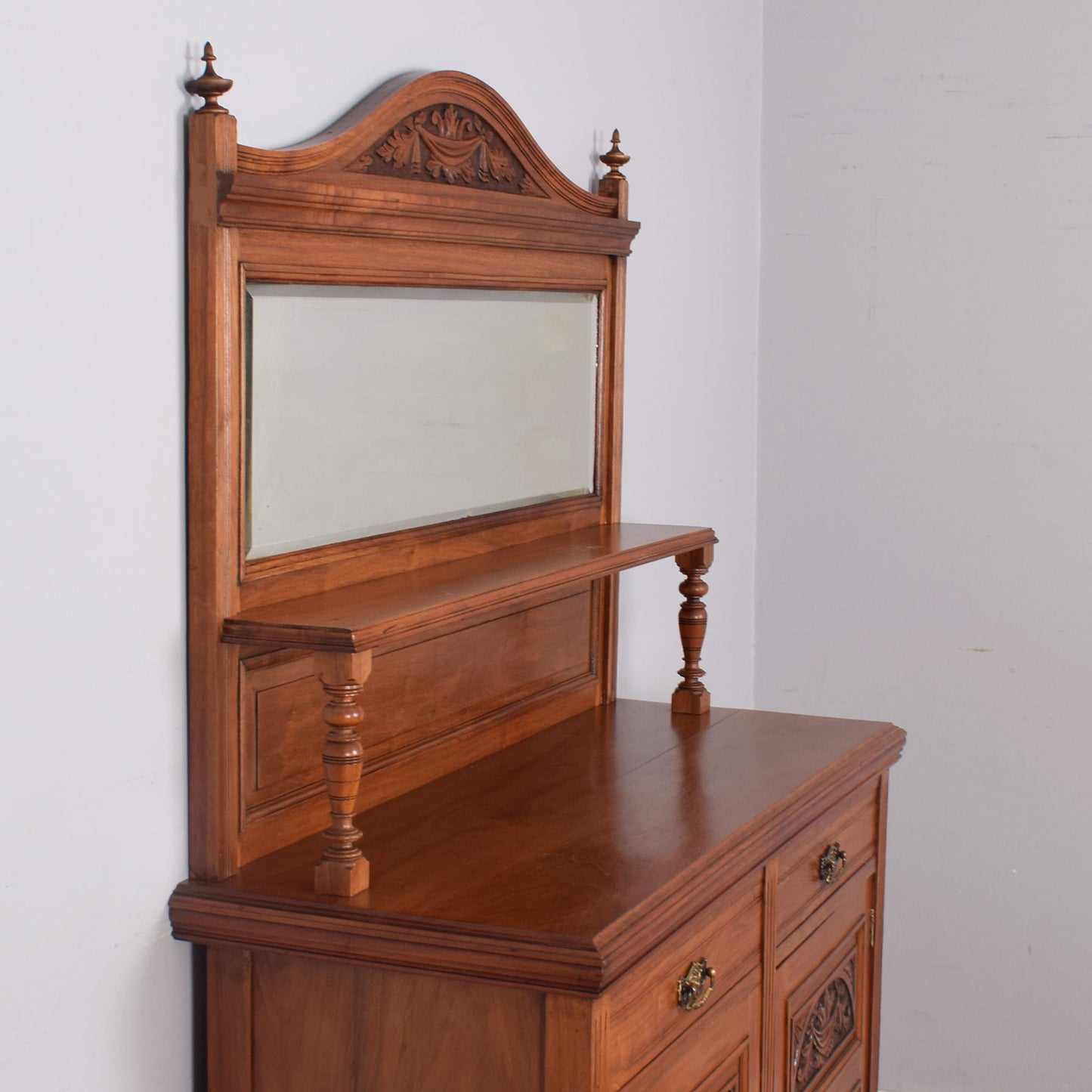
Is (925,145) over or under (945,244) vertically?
over

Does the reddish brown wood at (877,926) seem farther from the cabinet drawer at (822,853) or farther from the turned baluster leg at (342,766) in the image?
the turned baluster leg at (342,766)

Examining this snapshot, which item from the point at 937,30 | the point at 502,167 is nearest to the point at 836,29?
the point at 937,30

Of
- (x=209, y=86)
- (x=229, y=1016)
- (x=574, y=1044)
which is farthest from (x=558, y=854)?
(x=209, y=86)

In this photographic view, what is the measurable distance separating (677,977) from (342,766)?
1.57 feet

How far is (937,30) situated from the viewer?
336 cm

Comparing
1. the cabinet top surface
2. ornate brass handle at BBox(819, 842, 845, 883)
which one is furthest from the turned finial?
ornate brass handle at BBox(819, 842, 845, 883)

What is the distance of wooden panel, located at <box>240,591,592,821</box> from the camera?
5.89 feet

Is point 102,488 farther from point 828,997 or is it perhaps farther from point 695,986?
point 828,997

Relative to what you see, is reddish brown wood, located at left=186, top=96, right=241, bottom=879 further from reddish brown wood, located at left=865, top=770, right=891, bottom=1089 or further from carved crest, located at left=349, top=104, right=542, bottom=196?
reddish brown wood, located at left=865, top=770, right=891, bottom=1089

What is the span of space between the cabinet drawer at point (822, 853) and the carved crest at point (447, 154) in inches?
40.4

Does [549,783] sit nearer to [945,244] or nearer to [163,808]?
[163,808]

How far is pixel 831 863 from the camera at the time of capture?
229 cm

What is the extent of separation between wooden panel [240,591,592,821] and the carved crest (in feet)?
2.08

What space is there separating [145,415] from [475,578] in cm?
51
